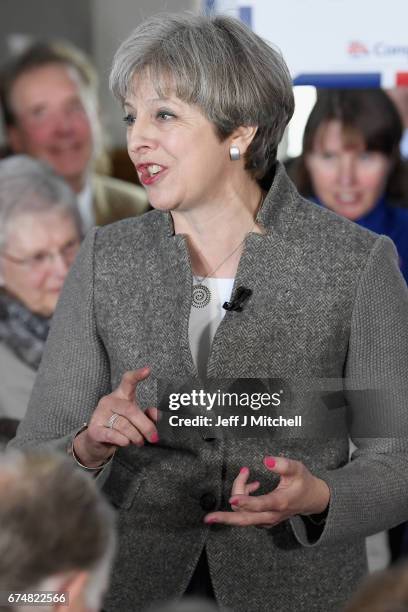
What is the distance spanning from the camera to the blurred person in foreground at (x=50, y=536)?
1105 mm

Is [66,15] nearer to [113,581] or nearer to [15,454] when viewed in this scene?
[113,581]

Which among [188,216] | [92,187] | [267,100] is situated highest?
[267,100]

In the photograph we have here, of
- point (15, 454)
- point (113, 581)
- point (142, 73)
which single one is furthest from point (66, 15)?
point (15, 454)

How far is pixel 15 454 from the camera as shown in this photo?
124 cm

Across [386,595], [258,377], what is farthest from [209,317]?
[386,595]

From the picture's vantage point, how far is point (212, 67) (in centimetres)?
185

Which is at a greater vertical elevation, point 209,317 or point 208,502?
point 209,317

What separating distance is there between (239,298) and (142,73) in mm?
458

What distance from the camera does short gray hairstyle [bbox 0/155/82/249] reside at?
3.31m

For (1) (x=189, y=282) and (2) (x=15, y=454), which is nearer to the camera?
(2) (x=15, y=454)

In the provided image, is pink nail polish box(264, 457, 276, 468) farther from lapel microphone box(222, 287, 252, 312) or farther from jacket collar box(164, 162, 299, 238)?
jacket collar box(164, 162, 299, 238)

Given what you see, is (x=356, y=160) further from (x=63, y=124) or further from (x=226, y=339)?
(x=226, y=339)

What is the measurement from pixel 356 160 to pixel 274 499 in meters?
1.79

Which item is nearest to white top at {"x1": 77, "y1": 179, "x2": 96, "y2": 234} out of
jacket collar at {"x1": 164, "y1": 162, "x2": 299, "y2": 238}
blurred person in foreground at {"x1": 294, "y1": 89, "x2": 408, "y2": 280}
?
blurred person in foreground at {"x1": 294, "y1": 89, "x2": 408, "y2": 280}
